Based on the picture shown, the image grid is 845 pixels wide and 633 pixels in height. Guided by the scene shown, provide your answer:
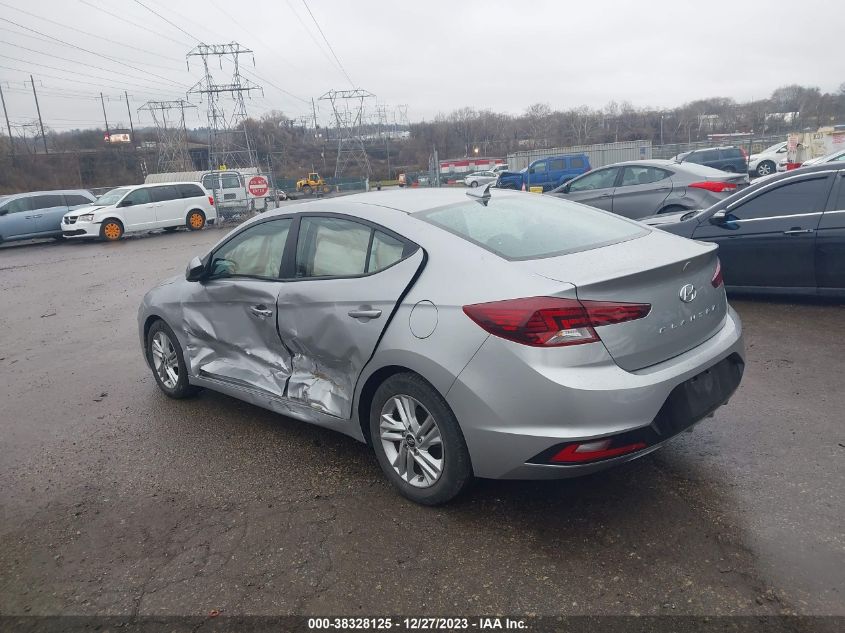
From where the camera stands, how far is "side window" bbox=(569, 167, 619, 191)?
483 inches

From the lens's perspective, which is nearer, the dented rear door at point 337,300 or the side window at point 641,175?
the dented rear door at point 337,300

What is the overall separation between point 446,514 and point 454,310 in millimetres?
1036

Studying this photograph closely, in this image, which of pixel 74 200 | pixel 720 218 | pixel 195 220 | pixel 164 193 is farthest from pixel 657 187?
pixel 74 200

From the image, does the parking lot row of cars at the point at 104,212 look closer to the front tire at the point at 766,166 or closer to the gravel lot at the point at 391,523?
the gravel lot at the point at 391,523

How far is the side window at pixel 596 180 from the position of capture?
483 inches

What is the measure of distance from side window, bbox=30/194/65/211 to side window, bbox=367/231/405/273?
2235 cm

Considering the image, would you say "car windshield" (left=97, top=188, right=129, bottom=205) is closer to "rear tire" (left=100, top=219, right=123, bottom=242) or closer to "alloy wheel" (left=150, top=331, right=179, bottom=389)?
"rear tire" (left=100, top=219, right=123, bottom=242)

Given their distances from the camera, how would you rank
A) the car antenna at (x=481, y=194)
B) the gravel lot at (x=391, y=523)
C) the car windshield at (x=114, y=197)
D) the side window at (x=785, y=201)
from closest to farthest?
the gravel lot at (x=391, y=523)
the car antenna at (x=481, y=194)
the side window at (x=785, y=201)
the car windshield at (x=114, y=197)

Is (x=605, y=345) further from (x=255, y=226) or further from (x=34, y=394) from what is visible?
(x=34, y=394)

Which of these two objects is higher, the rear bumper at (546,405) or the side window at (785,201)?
the side window at (785,201)

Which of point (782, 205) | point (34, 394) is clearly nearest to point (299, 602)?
point (34, 394)

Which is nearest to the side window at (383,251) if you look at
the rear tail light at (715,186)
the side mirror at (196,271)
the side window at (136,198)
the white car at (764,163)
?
the side mirror at (196,271)

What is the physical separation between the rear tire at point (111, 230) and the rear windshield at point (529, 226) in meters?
19.8

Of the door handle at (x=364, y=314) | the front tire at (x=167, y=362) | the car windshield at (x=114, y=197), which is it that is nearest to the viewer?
the door handle at (x=364, y=314)
